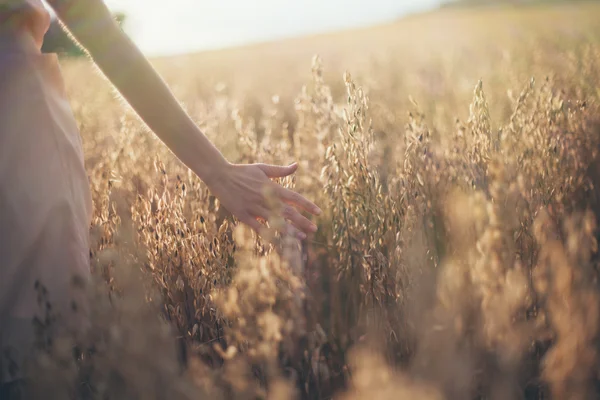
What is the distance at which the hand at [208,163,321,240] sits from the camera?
1.27 meters

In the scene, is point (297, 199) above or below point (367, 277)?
above

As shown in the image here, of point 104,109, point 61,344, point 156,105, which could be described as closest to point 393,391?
point 61,344

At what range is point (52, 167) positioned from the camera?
1297 mm

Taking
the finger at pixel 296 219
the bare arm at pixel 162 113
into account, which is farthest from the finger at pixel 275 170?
the finger at pixel 296 219

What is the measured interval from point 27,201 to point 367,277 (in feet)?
2.72

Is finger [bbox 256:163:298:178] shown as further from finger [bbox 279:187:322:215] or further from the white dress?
the white dress

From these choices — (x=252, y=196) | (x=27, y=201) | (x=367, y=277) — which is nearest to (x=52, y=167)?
(x=27, y=201)

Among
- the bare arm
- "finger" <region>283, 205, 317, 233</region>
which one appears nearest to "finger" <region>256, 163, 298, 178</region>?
the bare arm

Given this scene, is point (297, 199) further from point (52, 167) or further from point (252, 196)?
point (52, 167)

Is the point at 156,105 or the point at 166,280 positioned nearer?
the point at 156,105

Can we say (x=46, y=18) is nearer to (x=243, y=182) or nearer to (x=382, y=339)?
(x=243, y=182)

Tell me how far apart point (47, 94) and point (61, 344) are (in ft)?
2.29

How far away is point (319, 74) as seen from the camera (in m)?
1.85

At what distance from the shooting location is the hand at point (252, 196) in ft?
4.18
